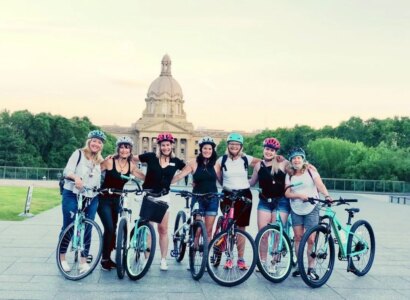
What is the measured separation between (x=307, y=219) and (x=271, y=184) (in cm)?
73

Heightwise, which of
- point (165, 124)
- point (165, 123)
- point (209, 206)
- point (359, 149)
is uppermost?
point (165, 123)

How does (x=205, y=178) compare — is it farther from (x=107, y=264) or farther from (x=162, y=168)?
(x=107, y=264)

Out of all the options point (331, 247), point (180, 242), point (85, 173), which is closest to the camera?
point (331, 247)

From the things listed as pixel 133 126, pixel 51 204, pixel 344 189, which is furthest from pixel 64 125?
pixel 133 126

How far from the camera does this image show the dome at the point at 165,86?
6230 inches

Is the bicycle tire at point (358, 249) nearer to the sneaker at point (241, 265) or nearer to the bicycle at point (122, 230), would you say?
the sneaker at point (241, 265)

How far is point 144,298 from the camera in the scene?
22.3ft

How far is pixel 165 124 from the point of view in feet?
470

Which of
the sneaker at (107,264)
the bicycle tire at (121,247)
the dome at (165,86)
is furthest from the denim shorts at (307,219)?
the dome at (165,86)

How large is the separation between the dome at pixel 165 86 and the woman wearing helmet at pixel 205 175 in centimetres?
14978

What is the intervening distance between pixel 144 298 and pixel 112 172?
7.11 ft

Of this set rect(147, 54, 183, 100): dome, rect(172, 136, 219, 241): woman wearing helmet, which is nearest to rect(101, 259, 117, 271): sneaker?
rect(172, 136, 219, 241): woman wearing helmet

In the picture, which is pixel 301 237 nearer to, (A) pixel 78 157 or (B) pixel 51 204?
(A) pixel 78 157

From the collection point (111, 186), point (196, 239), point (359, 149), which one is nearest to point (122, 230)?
point (111, 186)
